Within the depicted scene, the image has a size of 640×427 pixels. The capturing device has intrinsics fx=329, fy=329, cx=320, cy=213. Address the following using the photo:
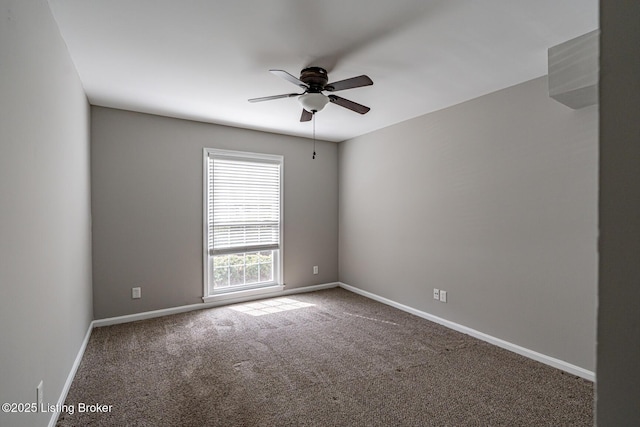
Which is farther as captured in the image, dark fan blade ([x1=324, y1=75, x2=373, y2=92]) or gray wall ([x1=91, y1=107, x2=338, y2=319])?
gray wall ([x1=91, y1=107, x2=338, y2=319])

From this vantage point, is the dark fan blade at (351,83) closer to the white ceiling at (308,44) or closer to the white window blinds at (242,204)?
the white ceiling at (308,44)

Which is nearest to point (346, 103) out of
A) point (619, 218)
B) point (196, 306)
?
point (619, 218)

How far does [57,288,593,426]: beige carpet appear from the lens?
2.19 metres

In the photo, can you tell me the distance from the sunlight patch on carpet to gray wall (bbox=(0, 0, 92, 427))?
1.93 meters

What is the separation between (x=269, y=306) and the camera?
456 cm

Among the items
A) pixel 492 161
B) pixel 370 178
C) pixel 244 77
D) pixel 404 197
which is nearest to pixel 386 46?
pixel 244 77

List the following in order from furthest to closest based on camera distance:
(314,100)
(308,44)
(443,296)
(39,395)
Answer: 1. (443,296)
2. (314,100)
3. (308,44)
4. (39,395)

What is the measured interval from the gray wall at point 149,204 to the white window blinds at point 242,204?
7.1 inches

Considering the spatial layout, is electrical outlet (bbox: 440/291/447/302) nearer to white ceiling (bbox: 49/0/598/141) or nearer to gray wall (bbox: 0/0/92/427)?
white ceiling (bbox: 49/0/598/141)

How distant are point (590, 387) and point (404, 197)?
8.50 feet

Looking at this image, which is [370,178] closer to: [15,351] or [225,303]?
[225,303]

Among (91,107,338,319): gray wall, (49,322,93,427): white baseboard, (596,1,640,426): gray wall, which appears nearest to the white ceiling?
(91,107,338,319): gray wall

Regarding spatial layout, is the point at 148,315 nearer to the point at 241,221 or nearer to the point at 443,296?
the point at 241,221

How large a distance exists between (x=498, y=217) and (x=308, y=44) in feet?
7.94
